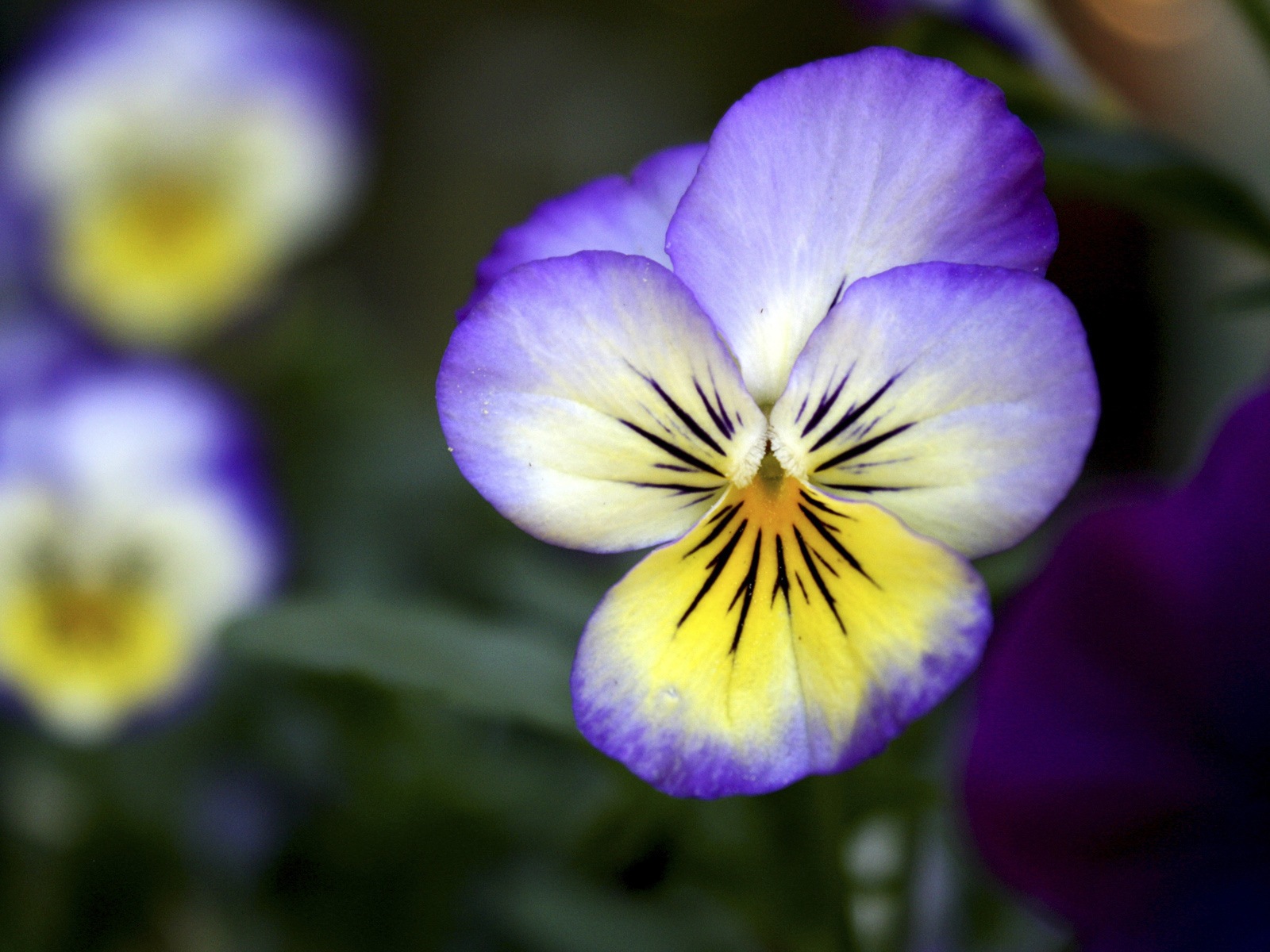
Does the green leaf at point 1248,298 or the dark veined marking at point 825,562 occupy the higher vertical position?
the dark veined marking at point 825,562

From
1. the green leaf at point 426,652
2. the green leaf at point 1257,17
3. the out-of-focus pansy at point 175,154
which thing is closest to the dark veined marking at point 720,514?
the green leaf at point 426,652

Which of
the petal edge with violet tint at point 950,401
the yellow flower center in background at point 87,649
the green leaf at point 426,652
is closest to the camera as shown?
the petal edge with violet tint at point 950,401

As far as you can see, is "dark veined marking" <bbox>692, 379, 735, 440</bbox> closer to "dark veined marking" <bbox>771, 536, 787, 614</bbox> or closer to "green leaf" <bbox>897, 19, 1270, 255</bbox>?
"dark veined marking" <bbox>771, 536, 787, 614</bbox>

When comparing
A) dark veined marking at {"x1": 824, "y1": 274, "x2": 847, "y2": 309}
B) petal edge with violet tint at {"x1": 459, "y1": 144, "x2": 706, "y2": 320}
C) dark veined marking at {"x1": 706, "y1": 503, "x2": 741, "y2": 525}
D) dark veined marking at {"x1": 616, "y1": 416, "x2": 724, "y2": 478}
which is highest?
petal edge with violet tint at {"x1": 459, "y1": 144, "x2": 706, "y2": 320}

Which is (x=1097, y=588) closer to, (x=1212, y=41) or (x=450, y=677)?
(x=450, y=677)

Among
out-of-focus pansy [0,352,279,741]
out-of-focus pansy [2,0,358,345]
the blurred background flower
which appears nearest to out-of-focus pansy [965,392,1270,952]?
the blurred background flower

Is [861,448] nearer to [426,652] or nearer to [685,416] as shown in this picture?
[685,416]

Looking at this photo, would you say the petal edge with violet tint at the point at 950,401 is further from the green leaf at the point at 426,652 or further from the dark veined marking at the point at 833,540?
the green leaf at the point at 426,652
